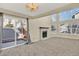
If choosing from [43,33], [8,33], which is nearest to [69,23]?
[43,33]

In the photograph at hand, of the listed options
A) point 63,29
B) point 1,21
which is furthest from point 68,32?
point 1,21

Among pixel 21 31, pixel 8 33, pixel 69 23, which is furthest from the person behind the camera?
pixel 69 23

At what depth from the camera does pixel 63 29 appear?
10883 mm

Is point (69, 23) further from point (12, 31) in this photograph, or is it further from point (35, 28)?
point (12, 31)

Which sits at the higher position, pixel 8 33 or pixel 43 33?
pixel 8 33

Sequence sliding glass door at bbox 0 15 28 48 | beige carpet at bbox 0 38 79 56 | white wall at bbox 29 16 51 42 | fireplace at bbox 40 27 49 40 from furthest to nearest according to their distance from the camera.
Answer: fireplace at bbox 40 27 49 40 → white wall at bbox 29 16 51 42 → sliding glass door at bbox 0 15 28 48 → beige carpet at bbox 0 38 79 56

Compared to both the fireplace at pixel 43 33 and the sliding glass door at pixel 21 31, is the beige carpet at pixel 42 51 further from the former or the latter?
the fireplace at pixel 43 33

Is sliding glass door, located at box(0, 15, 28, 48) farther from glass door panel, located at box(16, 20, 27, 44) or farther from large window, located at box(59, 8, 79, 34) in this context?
large window, located at box(59, 8, 79, 34)

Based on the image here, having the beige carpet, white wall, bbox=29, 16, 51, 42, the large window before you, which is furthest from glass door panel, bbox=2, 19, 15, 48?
the large window

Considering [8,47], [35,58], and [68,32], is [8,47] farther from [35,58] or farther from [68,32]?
[68,32]

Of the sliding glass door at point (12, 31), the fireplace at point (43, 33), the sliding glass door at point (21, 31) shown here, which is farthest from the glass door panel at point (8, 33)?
the fireplace at point (43, 33)

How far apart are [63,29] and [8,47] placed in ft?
21.8

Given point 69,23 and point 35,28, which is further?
point 69,23

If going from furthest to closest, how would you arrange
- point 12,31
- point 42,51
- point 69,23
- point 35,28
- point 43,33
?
point 69,23 → point 43,33 → point 35,28 → point 12,31 → point 42,51
